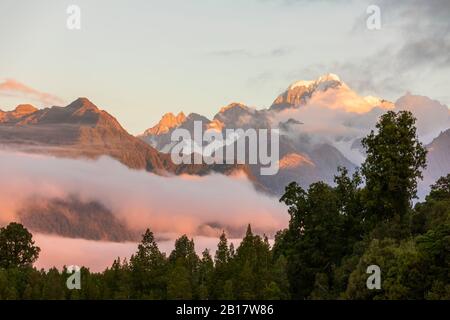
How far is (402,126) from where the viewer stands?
12769 cm

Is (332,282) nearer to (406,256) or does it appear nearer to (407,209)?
(407,209)

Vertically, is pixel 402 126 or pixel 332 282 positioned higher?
pixel 402 126

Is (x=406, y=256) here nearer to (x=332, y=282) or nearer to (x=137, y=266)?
(x=332, y=282)
